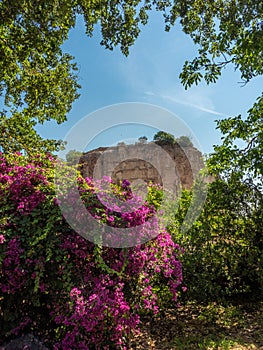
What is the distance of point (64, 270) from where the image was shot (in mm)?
2996

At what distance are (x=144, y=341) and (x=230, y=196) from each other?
2714mm

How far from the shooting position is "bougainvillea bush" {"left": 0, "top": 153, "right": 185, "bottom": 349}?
2.97 metres

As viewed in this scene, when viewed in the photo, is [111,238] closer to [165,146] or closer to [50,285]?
[50,285]

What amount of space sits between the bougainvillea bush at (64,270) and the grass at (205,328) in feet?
2.71

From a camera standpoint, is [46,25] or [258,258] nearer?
[258,258]

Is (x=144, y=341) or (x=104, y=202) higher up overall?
(x=104, y=202)

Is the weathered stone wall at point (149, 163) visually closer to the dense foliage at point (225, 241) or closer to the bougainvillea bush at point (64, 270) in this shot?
the dense foliage at point (225, 241)

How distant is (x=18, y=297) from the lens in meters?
3.11

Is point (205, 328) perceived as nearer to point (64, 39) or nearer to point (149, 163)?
point (64, 39)

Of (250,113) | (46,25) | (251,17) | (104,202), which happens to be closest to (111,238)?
(104,202)

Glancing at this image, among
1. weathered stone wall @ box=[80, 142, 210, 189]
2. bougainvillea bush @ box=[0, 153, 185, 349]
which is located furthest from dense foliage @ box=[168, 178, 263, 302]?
weathered stone wall @ box=[80, 142, 210, 189]

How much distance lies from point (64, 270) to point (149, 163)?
46.6 feet

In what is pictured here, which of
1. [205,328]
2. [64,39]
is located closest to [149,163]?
[64,39]

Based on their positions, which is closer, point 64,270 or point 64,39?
point 64,270
